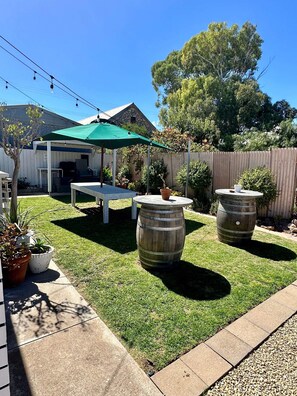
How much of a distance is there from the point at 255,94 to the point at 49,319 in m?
21.5

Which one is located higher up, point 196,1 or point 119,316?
point 196,1

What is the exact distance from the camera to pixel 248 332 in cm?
213

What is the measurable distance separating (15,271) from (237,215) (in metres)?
3.49

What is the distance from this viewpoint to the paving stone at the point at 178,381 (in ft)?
5.05

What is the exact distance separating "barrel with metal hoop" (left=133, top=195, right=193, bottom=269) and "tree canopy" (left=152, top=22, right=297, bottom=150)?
1366cm

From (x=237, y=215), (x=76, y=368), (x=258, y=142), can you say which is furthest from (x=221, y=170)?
(x=258, y=142)

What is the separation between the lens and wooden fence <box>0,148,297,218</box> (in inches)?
227

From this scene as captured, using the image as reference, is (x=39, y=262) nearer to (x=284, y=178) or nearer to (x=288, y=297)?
(x=288, y=297)

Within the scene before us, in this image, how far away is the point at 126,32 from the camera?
1044 cm

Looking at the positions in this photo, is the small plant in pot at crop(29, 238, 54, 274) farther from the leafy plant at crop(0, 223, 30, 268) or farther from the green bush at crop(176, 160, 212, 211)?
the green bush at crop(176, 160, 212, 211)

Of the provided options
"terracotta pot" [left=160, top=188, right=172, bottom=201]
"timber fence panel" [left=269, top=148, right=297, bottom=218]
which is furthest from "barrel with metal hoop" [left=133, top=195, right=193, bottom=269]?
"timber fence panel" [left=269, top=148, right=297, bottom=218]

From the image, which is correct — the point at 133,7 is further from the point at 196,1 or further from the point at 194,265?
the point at 194,265

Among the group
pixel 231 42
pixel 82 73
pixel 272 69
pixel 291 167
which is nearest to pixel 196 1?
pixel 82 73

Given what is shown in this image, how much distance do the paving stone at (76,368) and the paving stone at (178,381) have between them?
0.21 feet
